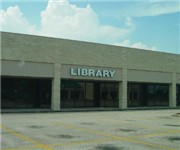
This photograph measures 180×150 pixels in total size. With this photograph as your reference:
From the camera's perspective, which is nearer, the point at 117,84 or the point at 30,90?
the point at 30,90

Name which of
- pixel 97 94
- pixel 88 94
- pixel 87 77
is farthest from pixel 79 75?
pixel 97 94

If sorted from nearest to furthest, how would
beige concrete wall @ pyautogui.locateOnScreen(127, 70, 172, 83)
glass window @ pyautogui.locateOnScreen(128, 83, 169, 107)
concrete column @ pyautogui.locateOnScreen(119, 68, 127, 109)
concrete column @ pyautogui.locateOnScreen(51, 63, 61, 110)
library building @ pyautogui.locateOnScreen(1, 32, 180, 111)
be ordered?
1. library building @ pyautogui.locateOnScreen(1, 32, 180, 111)
2. concrete column @ pyautogui.locateOnScreen(51, 63, 61, 110)
3. concrete column @ pyautogui.locateOnScreen(119, 68, 127, 109)
4. beige concrete wall @ pyautogui.locateOnScreen(127, 70, 172, 83)
5. glass window @ pyautogui.locateOnScreen(128, 83, 169, 107)

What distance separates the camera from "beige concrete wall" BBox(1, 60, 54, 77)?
2808 centimetres

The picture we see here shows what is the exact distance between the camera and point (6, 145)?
11.4 metres

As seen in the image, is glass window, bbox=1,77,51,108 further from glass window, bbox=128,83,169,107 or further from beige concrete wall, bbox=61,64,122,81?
glass window, bbox=128,83,169,107

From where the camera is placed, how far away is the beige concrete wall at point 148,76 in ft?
120

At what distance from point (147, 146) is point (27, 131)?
5.85 metres

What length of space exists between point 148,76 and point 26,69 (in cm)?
1493

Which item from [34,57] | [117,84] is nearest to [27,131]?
[34,57]

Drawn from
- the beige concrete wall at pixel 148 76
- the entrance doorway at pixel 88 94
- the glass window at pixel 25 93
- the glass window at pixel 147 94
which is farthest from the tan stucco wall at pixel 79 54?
the glass window at pixel 25 93

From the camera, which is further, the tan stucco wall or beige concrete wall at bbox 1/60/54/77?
the tan stucco wall

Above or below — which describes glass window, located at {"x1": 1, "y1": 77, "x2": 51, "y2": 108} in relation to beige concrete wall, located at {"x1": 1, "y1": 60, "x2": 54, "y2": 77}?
below

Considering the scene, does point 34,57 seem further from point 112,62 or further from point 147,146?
point 147,146

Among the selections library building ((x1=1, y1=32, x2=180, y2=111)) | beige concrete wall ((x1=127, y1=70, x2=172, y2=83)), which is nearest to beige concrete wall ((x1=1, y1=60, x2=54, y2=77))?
library building ((x1=1, y1=32, x2=180, y2=111))
